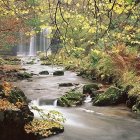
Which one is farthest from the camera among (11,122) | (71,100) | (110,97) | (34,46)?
(34,46)

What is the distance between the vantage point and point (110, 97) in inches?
433

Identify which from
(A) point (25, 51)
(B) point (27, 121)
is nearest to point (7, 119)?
(B) point (27, 121)

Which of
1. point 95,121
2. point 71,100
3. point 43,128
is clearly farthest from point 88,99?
point 43,128

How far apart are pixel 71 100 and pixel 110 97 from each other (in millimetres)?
1428

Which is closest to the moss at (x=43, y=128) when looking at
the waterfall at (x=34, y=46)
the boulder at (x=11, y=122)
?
the boulder at (x=11, y=122)

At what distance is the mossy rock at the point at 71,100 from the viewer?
10930 millimetres

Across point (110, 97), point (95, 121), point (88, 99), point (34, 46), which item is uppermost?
point (34, 46)

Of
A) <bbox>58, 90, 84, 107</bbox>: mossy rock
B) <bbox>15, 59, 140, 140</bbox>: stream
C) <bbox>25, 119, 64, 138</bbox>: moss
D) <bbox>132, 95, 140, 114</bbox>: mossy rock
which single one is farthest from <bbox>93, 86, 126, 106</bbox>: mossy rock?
<bbox>25, 119, 64, 138</bbox>: moss

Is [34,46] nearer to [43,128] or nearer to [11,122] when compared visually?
[43,128]

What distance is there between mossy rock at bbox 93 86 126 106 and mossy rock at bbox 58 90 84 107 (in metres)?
0.61

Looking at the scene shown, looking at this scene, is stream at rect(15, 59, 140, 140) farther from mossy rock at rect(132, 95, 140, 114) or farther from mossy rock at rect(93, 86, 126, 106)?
mossy rock at rect(93, 86, 126, 106)

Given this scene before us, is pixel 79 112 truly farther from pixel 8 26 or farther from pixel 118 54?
pixel 8 26

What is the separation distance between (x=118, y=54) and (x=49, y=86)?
3750 mm

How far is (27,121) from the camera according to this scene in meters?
7.32
